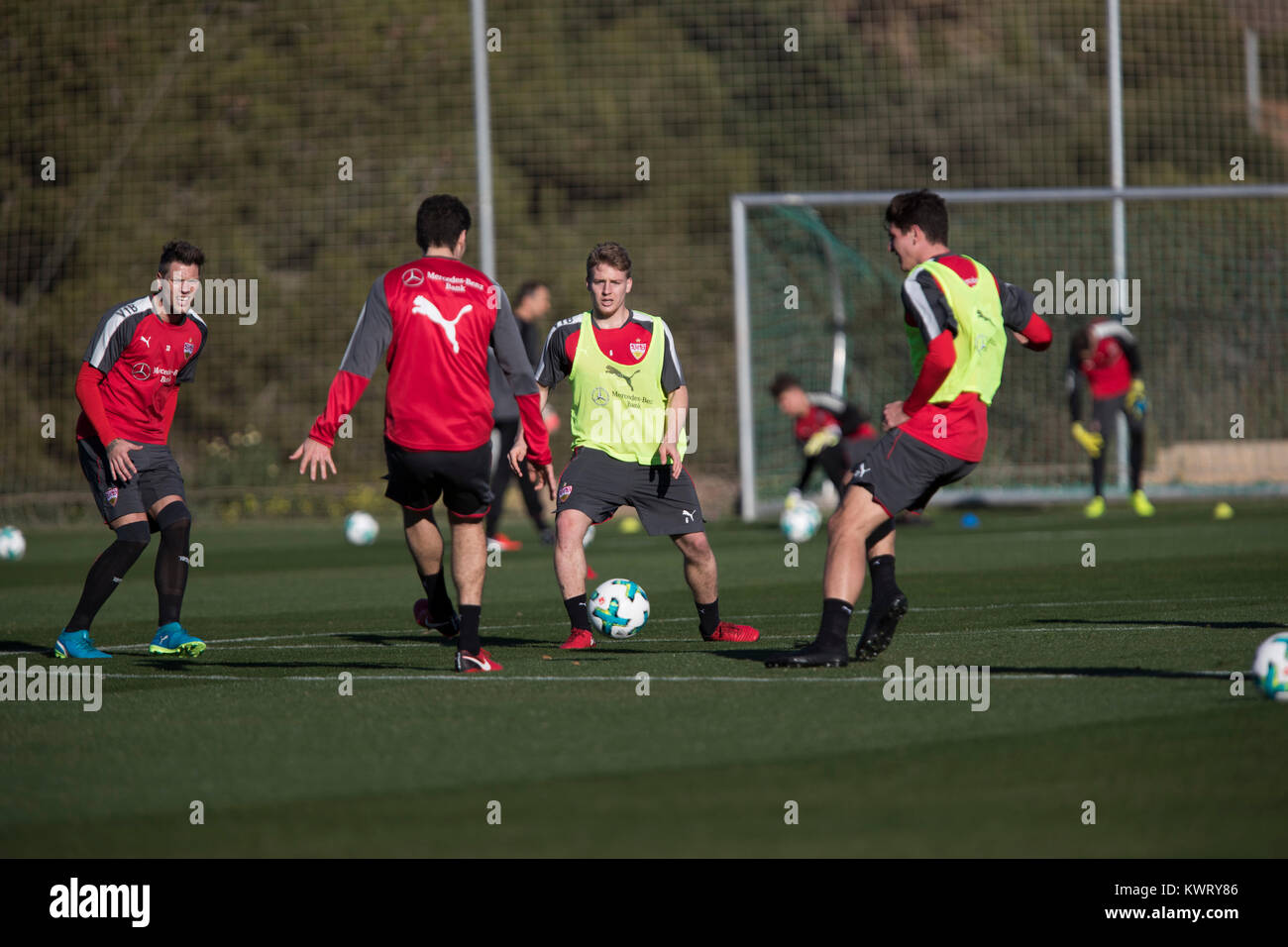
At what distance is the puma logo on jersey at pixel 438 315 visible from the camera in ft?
22.6

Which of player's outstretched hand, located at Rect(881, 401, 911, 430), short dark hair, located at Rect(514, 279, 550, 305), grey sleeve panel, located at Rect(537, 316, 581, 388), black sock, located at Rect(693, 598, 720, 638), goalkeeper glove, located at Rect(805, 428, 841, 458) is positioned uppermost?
short dark hair, located at Rect(514, 279, 550, 305)

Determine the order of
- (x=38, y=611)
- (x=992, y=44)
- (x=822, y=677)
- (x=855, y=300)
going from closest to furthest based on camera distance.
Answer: (x=822, y=677), (x=38, y=611), (x=855, y=300), (x=992, y=44)

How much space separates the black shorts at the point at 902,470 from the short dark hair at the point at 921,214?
0.83m

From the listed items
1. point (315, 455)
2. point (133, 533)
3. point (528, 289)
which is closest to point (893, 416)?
point (315, 455)

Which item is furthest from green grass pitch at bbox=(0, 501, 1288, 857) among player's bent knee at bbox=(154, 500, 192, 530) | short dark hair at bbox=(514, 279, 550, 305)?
short dark hair at bbox=(514, 279, 550, 305)

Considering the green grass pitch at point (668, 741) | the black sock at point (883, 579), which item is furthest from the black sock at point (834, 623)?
the black sock at point (883, 579)

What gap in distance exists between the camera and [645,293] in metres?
27.8

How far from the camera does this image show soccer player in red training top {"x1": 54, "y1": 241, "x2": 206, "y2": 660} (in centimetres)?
805

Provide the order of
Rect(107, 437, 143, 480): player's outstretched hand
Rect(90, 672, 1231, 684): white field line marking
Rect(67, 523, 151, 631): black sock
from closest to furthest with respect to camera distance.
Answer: Rect(90, 672, 1231, 684): white field line marking, Rect(107, 437, 143, 480): player's outstretched hand, Rect(67, 523, 151, 631): black sock

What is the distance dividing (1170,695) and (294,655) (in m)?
4.08

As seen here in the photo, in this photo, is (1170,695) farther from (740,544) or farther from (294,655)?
(740,544)

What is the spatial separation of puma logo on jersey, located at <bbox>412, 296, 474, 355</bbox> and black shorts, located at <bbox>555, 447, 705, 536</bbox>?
4.28 ft

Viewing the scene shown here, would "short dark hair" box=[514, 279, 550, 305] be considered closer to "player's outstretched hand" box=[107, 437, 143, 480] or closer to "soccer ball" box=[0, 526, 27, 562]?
"soccer ball" box=[0, 526, 27, 562]

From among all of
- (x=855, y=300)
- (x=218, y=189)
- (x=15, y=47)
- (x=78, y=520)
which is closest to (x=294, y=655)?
(x=78, y=520)
